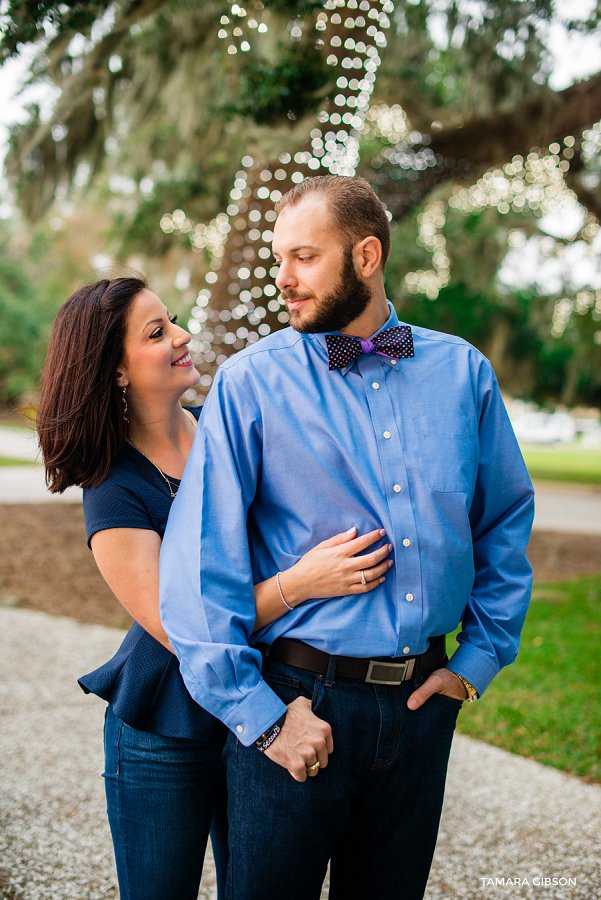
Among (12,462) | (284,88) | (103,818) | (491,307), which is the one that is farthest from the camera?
(491,307)

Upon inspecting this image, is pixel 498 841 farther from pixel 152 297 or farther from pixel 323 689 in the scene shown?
pixel 152 297

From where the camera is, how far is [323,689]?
1.49m

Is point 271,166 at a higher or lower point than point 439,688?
higher

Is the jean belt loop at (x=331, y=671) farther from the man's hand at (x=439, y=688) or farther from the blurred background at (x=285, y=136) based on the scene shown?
the blurred background at (x=285, y=136)

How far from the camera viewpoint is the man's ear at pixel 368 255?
157 centimetres

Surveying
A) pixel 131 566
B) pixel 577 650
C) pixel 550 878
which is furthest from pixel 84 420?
pixel 577 650

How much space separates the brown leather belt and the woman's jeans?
33 cm

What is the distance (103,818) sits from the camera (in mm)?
2910

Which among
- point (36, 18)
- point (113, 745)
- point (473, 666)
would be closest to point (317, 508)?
point (473, 666)

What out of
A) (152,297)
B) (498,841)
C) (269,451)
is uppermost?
(152,297)

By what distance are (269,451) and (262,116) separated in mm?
2694

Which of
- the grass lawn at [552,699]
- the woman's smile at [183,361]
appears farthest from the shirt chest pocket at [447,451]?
the grass lawn at [552,699]

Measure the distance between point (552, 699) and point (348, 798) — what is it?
3.34 metres

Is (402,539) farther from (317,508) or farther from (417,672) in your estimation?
(417,672)
